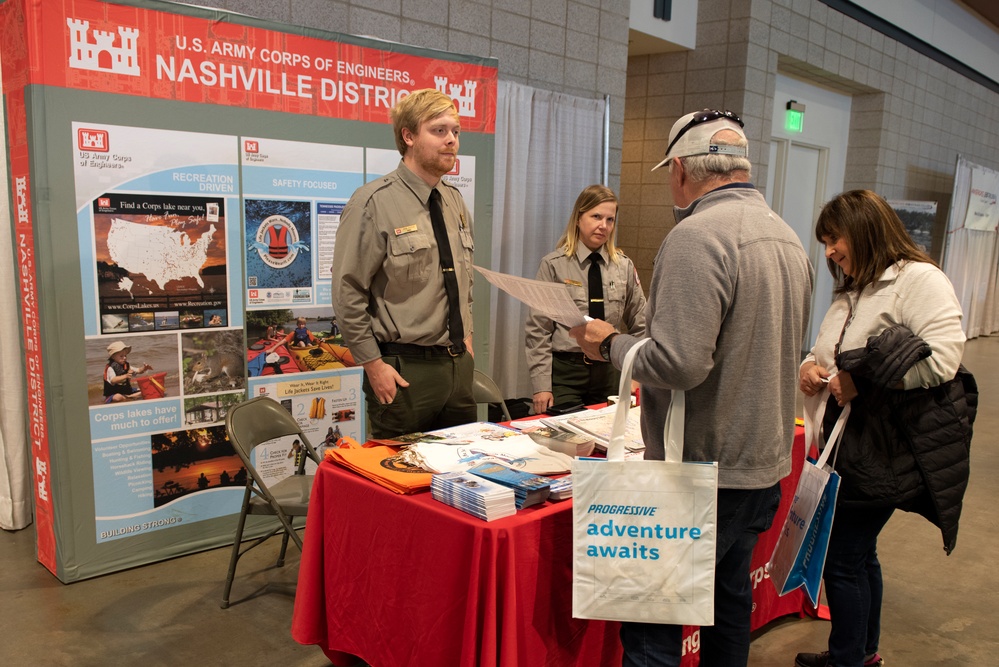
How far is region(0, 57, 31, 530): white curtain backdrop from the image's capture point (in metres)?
3.16

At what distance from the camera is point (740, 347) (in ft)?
5.23

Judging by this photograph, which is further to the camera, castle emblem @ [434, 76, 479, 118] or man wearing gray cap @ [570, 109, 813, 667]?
castle emblem @ [434, 76, 479, 118]

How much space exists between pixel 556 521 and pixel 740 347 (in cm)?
59

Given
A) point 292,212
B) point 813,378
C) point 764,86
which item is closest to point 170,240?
point 292,212

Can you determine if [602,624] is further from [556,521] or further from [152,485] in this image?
[152,485]

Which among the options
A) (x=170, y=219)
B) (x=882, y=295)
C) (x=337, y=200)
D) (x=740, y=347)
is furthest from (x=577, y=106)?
(x=740, y=347)

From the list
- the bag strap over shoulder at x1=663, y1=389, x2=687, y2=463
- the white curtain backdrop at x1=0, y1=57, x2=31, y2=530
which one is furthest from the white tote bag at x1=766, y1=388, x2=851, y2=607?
the white curtain backdrop at x1=0, y1=57, x2=31, y2=530

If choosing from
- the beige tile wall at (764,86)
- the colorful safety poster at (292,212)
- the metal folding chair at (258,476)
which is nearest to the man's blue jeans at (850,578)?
the metal folding chair at (258,476)

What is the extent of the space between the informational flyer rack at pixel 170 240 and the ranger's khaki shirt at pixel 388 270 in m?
0.92

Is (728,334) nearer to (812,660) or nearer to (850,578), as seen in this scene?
(850,578)

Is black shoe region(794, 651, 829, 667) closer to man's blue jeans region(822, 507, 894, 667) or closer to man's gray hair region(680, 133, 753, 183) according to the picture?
man's blue jeans region(822, 507, 894, 667)

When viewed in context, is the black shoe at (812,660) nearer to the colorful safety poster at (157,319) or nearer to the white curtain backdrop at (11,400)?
the colorful safety poster at (157,319)

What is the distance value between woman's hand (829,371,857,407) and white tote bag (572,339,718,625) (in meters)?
0.72

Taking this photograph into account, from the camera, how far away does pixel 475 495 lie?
5.68 feet
